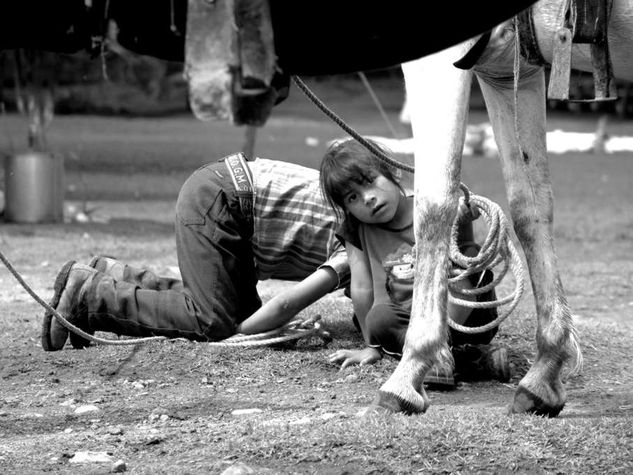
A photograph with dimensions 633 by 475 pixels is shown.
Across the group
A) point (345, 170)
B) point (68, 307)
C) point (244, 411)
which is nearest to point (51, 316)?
point (68, 307)

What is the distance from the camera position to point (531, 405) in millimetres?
3672

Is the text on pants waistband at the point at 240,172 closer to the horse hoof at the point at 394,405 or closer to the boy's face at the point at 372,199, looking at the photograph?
the boy's face at the point at 372,199

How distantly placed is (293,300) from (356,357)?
449mm

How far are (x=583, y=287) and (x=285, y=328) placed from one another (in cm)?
302

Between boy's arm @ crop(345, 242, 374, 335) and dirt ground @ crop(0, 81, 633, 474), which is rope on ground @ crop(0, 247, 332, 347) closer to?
dirt ground @ crop(0, 81, 633, 474)

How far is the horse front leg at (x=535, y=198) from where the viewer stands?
381 cm

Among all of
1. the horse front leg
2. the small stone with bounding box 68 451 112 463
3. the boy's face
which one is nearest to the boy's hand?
the boy's face

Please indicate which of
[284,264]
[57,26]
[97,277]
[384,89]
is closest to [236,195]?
[284,264]

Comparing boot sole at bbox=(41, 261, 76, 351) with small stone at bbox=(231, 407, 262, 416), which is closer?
small stone at bbox=(231, 407, 262, 416)

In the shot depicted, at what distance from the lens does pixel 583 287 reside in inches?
286

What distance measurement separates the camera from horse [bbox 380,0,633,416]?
3568 mm

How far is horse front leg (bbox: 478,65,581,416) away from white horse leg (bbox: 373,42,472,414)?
319mm

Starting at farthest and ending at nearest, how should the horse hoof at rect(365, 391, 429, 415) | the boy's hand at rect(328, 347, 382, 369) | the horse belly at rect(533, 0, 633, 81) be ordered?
the boy's hand at rect(328, 347, 382, 369) < the horse hoof at rect(365, 391, 429, 415) < the horse belly at rect(533, 0, 633, 81)

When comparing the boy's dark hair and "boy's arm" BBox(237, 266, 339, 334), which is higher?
the boy's dark hair
